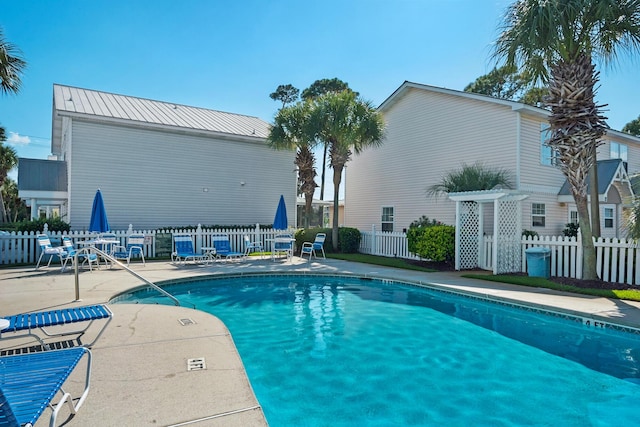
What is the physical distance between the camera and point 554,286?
9258 mm

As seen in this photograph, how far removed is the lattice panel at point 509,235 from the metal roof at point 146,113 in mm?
11723

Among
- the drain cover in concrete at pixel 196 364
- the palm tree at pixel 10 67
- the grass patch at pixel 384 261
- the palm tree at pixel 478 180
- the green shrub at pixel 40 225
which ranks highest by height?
the palm tree at pixel 10 67

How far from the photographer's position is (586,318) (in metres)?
6.80

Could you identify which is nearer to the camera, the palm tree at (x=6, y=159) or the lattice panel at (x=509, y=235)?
the lattice panel at (x=509, y=235)

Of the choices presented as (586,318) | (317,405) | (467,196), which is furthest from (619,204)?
(317,405)

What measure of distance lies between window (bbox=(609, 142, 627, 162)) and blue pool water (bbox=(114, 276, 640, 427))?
1463 cm

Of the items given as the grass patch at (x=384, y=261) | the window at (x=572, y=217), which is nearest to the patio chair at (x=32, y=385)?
the grass patch at (x=384, y=261)

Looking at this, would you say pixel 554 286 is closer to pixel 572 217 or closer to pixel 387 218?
pixel 572 217

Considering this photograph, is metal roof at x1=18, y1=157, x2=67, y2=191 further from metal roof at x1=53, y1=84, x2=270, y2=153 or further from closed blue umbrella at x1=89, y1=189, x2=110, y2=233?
closed blue umbrella at x1=89, y1=189, x2=110, y2=233

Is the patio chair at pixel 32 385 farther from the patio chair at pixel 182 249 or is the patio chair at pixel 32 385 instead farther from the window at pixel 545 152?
the window at pixel 545 152

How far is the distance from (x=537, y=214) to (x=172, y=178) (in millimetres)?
15116

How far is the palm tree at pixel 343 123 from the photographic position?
15445 millimetres

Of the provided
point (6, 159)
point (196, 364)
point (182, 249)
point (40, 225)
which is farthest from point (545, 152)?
point (6, 159)

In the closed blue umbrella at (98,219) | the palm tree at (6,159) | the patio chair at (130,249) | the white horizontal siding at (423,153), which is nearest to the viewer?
the patio chair at (130,249)
